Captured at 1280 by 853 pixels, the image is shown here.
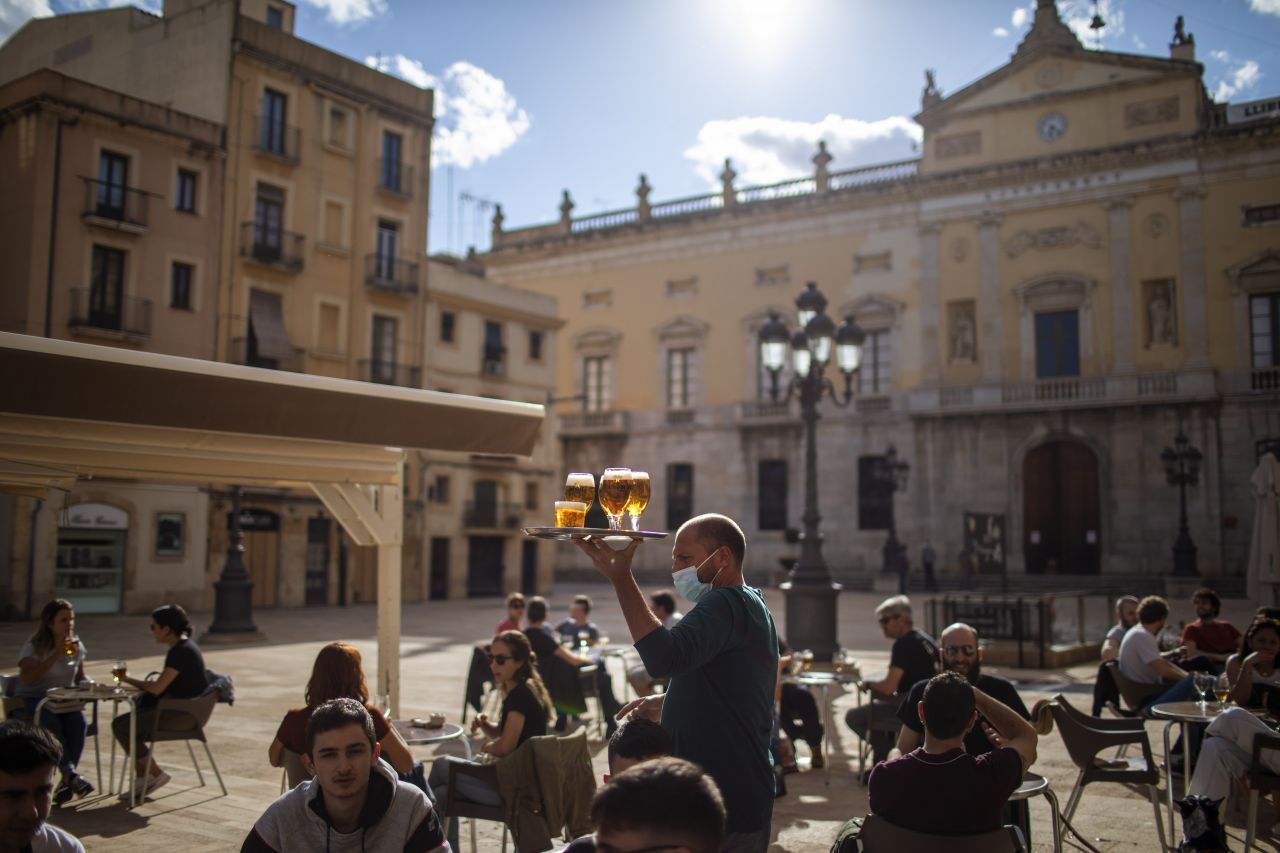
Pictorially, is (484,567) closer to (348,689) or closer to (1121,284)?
(1121,284)

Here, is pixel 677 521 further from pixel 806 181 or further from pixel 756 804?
pixel 756 804

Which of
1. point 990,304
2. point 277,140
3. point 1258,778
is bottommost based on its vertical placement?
point 1258,778

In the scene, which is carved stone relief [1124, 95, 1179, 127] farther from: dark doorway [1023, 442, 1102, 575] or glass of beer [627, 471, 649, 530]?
glass of beer [627, 471, 649, 530]

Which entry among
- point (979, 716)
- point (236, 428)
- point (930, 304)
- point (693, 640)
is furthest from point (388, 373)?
point (693, 640)

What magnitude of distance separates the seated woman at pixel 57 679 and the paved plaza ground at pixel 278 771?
0.22 meters

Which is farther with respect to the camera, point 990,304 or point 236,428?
point 990,304

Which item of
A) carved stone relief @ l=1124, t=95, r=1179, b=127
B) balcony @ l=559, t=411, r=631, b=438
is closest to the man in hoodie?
carved stone relief @ l=1124, t=95, r=1179, b=127

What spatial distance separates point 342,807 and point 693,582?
131 cm

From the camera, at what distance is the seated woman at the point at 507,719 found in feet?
17.2

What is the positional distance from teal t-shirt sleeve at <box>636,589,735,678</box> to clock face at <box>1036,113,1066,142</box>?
32.4m

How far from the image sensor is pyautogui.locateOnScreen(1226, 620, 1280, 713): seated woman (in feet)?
20.5

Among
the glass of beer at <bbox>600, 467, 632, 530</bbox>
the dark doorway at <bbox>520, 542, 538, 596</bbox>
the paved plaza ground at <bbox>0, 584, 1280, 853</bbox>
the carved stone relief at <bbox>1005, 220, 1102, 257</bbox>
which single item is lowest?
the paved plaza ground at <bbox>0, 584, 1280, 853</bbox>

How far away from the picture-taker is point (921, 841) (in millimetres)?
3609

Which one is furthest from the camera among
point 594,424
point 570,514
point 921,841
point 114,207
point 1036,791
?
point 594,424
